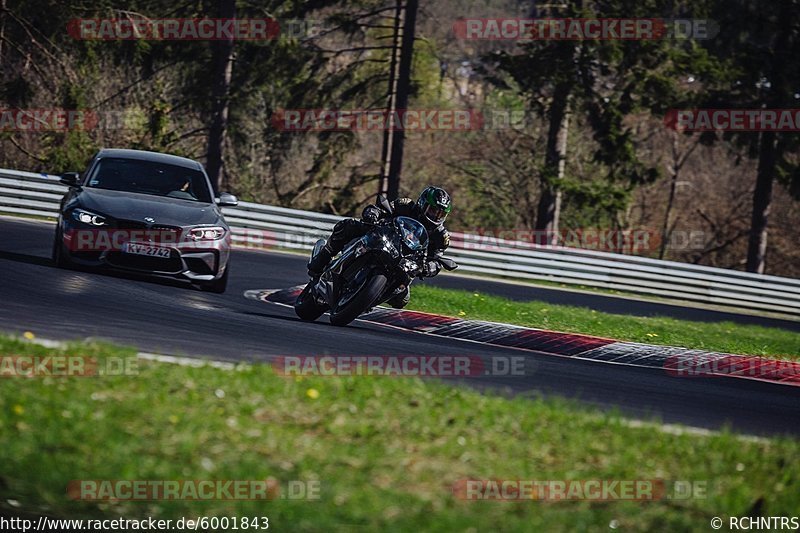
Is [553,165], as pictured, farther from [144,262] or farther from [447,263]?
[144,262]

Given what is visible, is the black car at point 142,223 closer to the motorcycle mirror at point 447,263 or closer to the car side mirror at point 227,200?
the car side mirror at point 227,200

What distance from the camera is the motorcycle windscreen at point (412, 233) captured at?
476 inches

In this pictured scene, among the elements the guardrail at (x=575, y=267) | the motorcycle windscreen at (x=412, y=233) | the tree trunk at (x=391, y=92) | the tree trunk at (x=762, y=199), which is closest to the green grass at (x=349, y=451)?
the motorcycle windscreen at (x=412, y=233)

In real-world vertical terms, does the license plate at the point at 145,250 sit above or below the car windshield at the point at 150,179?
below

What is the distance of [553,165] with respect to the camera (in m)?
33.1

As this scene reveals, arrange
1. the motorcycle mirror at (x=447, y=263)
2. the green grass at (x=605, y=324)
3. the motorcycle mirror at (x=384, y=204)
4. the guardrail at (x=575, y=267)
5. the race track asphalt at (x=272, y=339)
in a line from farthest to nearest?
the guardrail at (x=575, y=267) < the green grass at (x=605, y=324) < the motorcycle mirror at (x=447, y=263) < the motorcycle mirror at (x=384, y=204) < the race track asphalt at (x=272, y=339)

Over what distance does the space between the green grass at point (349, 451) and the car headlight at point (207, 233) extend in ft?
18.1

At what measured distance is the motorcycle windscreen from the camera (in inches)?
476

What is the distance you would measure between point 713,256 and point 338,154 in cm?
1640

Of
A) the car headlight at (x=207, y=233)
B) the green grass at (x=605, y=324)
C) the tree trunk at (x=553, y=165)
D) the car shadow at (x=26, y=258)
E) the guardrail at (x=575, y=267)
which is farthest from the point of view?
the tree trunk at (x=553, y=165)

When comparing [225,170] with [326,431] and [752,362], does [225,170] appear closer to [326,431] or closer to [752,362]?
[752,362]

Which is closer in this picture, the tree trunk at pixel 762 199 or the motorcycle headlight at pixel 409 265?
the motorcycle headlight at pixel 409 265

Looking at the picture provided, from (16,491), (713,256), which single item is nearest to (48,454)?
(16,491)

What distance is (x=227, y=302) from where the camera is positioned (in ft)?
45.0
